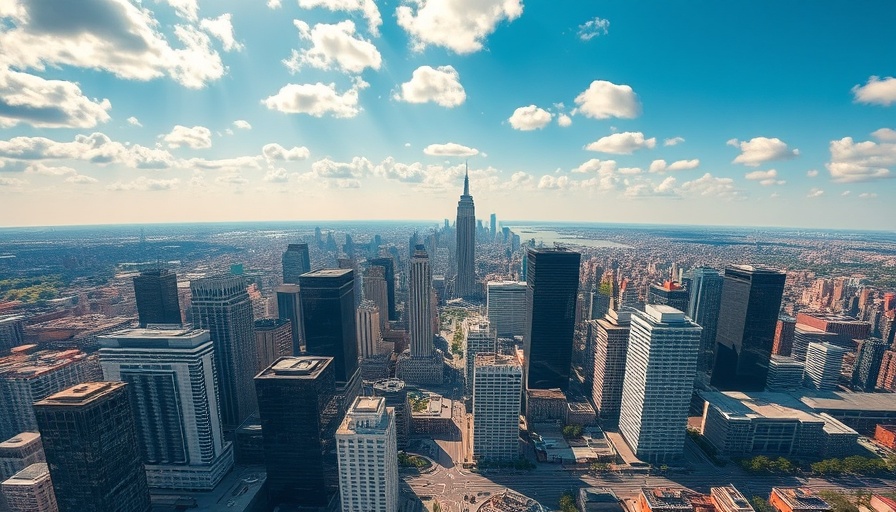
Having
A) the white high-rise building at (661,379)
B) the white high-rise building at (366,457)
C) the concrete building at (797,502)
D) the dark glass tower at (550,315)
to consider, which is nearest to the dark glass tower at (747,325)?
the white high-rise building at (661,379)

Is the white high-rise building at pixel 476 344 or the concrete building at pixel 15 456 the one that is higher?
the white high-rise building at pixel 476 344

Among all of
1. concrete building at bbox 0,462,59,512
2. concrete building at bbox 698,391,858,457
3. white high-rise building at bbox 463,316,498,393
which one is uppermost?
white high-rise building at bbox 463,316,498,393

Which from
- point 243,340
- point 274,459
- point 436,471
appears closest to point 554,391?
point 436,471

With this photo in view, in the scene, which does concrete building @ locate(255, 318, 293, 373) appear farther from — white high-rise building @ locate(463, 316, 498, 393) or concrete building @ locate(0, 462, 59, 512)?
white high-rise building @ locate(463, 316, 498, 393)

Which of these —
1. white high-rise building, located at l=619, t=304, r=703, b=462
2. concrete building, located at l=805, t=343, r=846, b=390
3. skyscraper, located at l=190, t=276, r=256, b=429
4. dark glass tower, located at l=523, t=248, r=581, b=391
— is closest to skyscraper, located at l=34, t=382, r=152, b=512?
skyscraper, located at l=190, t=276, r=256, b=429

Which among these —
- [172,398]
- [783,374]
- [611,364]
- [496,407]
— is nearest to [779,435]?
[783,374]

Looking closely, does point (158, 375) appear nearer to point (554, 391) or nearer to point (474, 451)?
point (474, 451)

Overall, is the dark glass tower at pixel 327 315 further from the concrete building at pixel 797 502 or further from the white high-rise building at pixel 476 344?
the concrete building at pixel 797 502
